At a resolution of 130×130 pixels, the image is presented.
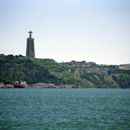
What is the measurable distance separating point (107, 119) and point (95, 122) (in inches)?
196

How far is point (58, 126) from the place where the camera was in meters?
61.0

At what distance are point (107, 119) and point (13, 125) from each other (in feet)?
58.2

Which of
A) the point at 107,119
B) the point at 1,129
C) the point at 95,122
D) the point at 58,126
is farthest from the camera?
the point at 107,119

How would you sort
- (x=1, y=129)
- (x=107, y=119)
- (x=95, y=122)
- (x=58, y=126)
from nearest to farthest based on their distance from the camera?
(x=1, y=129) → (x=58, y=126) → (x=95, y=122) → (x=107, y=119)

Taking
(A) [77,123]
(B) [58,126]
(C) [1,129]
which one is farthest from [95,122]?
(C) [1,129]

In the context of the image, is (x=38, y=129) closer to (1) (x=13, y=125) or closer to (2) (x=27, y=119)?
(1) (x=13, y=125)

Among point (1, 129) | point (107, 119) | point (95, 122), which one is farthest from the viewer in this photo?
point (107, 119)

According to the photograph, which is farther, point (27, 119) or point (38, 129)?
point (27, 119)

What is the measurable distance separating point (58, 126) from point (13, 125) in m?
6.70

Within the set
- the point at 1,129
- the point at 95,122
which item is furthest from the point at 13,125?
the point at 95,122

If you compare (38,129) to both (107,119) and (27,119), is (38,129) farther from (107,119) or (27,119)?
(107,119)

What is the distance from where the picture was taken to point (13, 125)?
6122cm

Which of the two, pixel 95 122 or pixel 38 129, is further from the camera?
pixel 95 122

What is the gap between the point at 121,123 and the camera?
64500 millimetres
